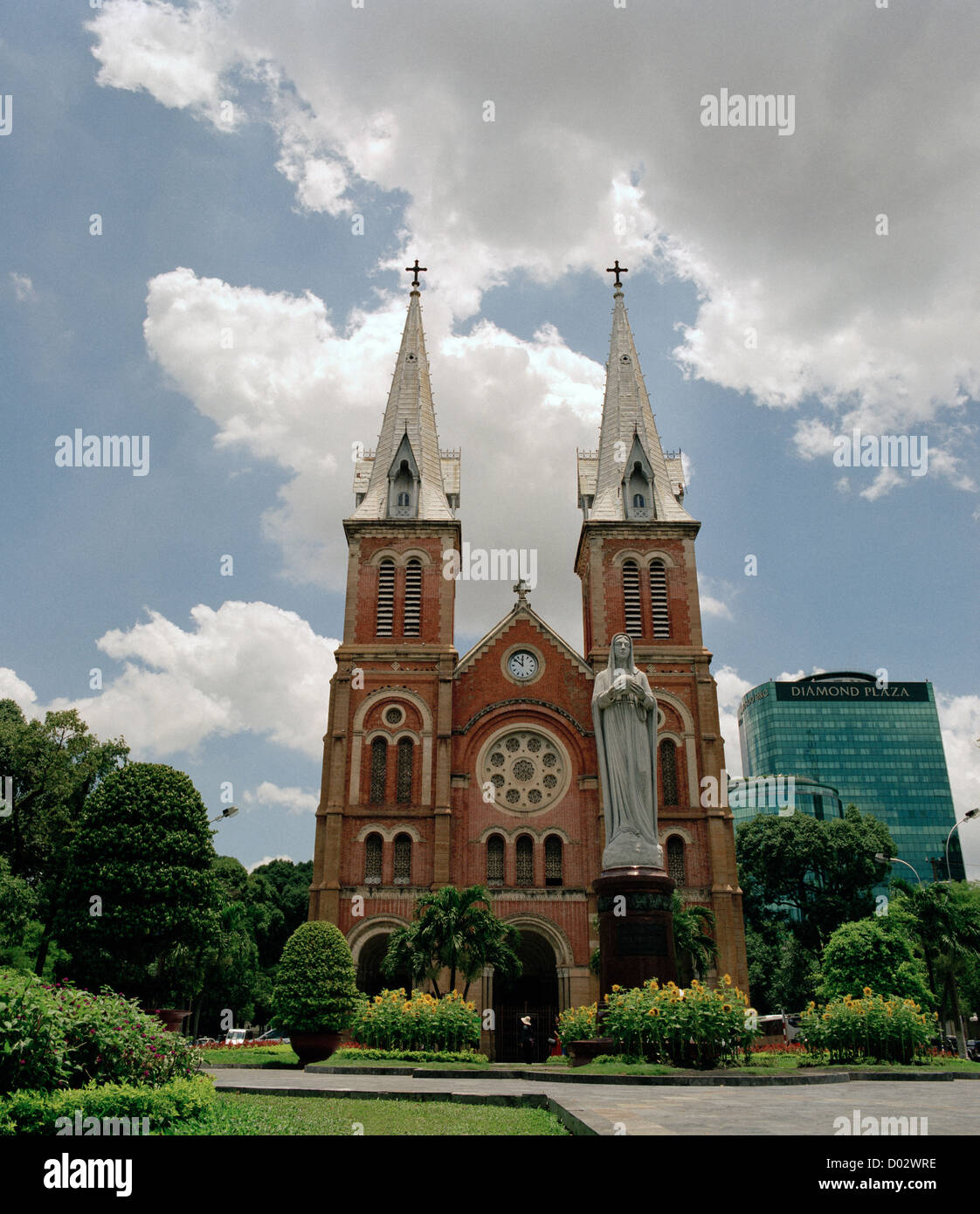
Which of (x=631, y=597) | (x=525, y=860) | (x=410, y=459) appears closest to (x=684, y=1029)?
(x=525, y=860)

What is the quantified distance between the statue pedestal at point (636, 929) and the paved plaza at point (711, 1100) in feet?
10.7

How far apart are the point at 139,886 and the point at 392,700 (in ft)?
42.7

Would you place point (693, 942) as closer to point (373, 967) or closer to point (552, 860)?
point (552, 860)

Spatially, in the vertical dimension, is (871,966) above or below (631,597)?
below

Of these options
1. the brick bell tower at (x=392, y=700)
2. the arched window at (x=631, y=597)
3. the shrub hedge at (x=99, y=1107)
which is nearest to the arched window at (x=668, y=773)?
the arched window at (x=631, y=597)

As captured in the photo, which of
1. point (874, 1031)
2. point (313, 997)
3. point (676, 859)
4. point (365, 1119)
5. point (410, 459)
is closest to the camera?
point (365, 1119)

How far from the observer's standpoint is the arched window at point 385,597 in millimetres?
37125

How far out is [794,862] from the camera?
47.0 metres

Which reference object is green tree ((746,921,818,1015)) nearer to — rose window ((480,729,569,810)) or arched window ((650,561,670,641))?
rose window ((480,729,569,810))

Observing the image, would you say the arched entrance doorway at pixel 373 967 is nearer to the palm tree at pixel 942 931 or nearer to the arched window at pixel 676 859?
the arched window at pixel 676 859

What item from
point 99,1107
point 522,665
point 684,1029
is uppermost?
point 522,665

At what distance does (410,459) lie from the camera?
40.6 meters
